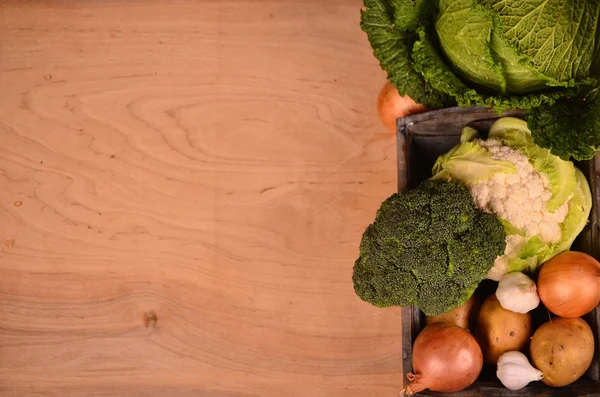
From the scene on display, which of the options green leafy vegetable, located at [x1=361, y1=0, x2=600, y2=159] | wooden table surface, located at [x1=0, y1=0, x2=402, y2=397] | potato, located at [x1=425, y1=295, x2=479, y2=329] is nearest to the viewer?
green leafy vegetable, located at [x1=361, y1=0, x2=600, y2=159]

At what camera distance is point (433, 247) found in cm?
99

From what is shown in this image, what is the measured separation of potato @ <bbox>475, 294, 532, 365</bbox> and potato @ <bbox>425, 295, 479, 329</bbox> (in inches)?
1.1

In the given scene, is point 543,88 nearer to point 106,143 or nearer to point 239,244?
point 239,244

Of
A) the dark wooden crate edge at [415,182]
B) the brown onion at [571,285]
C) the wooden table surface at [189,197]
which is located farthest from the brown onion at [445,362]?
the wooden table surface at [189,197]

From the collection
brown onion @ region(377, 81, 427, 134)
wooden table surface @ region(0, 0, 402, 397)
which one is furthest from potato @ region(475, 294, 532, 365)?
brown onion @ region(377, 81, 427, 134)

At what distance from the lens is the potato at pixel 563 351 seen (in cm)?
98

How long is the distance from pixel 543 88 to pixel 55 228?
3.40 feet

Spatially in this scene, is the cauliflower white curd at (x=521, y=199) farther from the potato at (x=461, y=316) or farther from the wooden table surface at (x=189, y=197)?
the wooden table surface at (x=189, y=197)

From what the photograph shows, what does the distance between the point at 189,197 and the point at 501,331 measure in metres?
0.69

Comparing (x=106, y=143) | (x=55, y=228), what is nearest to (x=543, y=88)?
(x=106, y=143)

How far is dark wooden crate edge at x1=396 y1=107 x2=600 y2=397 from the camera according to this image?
39.0 inches

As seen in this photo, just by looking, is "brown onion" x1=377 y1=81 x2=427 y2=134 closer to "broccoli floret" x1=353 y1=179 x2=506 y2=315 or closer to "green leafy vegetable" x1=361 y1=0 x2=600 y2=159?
"green leafy vegetable" x1=361 y1=0 x2=600 y2=159

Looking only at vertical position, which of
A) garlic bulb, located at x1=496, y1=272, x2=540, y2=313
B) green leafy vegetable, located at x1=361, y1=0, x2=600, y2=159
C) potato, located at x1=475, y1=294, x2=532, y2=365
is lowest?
potato, located at x1=475, y1=294, x2=532, y2=365

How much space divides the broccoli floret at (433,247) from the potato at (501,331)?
6 cm
